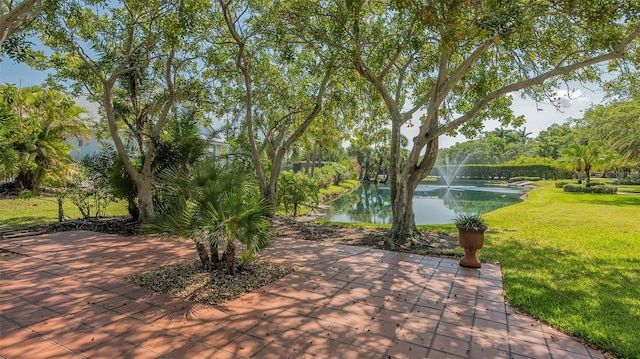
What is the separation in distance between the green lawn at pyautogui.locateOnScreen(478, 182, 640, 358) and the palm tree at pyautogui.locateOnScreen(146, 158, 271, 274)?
3.52 meters

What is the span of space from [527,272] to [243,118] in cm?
972

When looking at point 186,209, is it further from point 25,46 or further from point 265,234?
point 25,46

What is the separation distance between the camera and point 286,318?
3.70 m

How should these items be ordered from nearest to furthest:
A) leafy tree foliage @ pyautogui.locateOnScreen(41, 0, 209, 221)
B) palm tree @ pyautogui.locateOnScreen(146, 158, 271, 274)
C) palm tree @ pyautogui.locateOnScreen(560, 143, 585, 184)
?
palm tree @ pyautogui.locateOnScreen(146, 158, 271, 274) → leafy tree foliage @ pyautogui.locateOnScreen(41, 0, 209, 221) → palm tree @ pyautogui.locateOnScreen(560, 143, 585, 184)

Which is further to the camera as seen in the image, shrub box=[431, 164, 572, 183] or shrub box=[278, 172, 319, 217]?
shrub box=[431, 164, 572, 183]

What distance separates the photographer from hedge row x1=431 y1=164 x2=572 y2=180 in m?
35.9

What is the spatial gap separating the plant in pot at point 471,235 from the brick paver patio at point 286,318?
0.24m

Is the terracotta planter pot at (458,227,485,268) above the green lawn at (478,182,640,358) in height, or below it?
above

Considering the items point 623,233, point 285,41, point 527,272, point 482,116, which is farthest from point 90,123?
point 623,233

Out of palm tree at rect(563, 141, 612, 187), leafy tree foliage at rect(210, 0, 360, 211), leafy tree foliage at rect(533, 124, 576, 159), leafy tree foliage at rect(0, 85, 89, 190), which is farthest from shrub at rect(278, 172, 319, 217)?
leafy tree foliage at rect(533, 124, 576, 159)

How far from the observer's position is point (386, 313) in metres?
3.88

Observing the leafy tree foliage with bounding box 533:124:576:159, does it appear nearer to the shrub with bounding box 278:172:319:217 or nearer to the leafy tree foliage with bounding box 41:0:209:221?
the shrub with bounding box 278:172:319:217

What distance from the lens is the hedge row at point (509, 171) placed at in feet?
118

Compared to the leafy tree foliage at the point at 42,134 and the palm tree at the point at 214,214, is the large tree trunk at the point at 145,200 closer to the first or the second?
the palm tree at the point at 214,214
